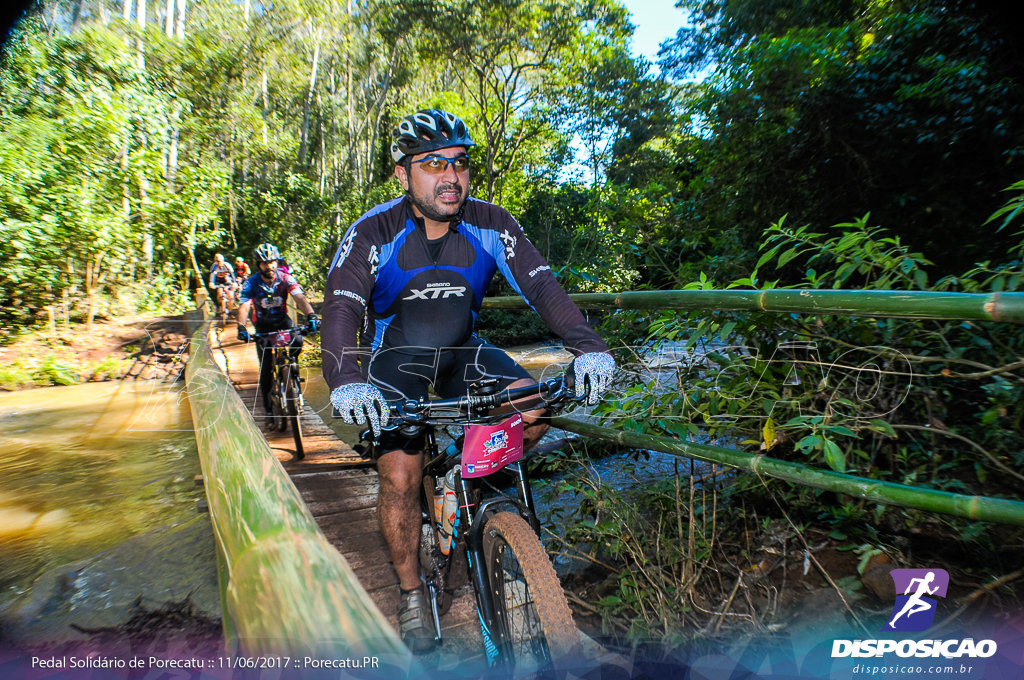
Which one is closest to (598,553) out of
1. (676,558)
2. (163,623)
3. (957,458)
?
(676,558)

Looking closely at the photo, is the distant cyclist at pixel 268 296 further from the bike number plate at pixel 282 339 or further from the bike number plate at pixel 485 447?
the bike number plate at pixel 485 447

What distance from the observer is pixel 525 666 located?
191 centimetres

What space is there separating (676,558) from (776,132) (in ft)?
13.9

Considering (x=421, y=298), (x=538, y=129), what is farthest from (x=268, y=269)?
(x=538, y=129)

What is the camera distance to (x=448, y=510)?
2236mm

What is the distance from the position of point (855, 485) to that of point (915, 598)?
3.46ft

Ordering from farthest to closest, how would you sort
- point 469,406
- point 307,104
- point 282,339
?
point 307,104 → point 282,339 → point 469,406

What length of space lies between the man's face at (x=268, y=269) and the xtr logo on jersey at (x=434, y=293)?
430 centimetres

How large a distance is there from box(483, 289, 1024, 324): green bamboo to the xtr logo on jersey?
0.84 meters

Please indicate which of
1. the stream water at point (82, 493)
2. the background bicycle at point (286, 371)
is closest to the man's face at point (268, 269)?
the background bicycle at point (286, 371)

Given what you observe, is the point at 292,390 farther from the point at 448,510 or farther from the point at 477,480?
the point at 477,480

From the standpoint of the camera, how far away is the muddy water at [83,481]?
320cm

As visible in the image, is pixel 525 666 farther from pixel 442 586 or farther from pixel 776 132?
pixel 776 132

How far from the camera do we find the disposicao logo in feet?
6.21
